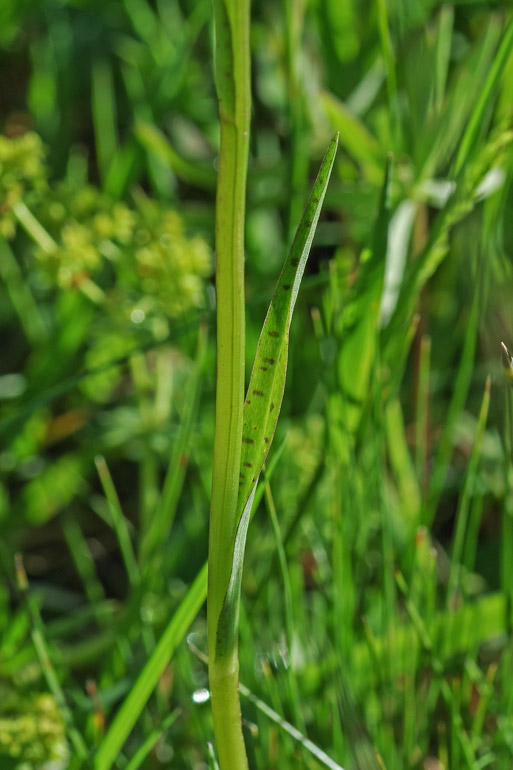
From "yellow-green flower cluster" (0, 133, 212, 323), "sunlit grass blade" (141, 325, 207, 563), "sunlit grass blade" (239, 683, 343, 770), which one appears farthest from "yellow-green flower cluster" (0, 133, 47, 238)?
"sunlit grass blade" (239, 683, 343, 770)

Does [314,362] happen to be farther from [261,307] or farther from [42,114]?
[42,114]

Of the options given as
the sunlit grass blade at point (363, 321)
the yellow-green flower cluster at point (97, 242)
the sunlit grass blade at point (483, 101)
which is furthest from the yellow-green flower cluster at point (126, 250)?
the sunlit grass blade at point (483, 101)

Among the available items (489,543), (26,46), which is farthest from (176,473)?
(26,46)

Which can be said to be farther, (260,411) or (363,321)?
(363,321)

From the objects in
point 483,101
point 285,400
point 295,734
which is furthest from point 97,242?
point 295,734

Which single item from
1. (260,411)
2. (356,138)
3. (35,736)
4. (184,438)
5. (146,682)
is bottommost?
(35,736)

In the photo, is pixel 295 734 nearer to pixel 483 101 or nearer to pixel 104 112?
pixel 483 101

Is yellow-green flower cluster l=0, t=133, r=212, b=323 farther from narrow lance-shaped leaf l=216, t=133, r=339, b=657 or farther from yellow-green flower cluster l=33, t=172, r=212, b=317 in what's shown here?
narrow lance-shaped leaf l=216, t=133, r=339, b=657
